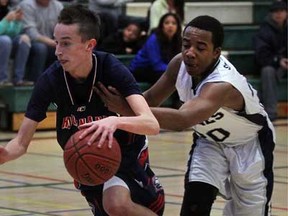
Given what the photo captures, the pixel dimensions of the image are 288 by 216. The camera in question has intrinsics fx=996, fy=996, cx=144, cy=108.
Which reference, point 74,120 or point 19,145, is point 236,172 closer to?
point 74,120

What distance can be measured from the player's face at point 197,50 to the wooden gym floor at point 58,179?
2.17m

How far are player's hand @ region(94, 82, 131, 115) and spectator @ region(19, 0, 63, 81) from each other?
7.47 meters

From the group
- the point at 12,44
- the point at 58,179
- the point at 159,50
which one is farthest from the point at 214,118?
the point at 159,50

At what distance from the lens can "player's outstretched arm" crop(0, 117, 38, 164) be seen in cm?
519

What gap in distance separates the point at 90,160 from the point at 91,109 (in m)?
0.44

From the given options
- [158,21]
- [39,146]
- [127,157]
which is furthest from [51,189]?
[158,21]

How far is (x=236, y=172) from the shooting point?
594cm

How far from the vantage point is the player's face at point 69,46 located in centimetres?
507

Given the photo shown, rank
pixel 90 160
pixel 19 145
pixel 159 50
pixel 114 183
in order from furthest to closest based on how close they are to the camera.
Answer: pixel 159 50 < pixel 114 183 < pixel 19 145 < pixel 90 160

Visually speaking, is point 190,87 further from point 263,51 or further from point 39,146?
point 263,51

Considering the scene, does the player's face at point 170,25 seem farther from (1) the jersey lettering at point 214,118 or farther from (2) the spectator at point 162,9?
(1) the jersey lettering at point 214,118

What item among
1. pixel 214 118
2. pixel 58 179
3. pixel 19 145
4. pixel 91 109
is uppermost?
pixel 91 109

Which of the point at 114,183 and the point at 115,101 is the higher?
the point at 115,101

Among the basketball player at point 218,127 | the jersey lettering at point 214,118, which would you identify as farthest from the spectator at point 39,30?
the jersey lettering at point 214,118
